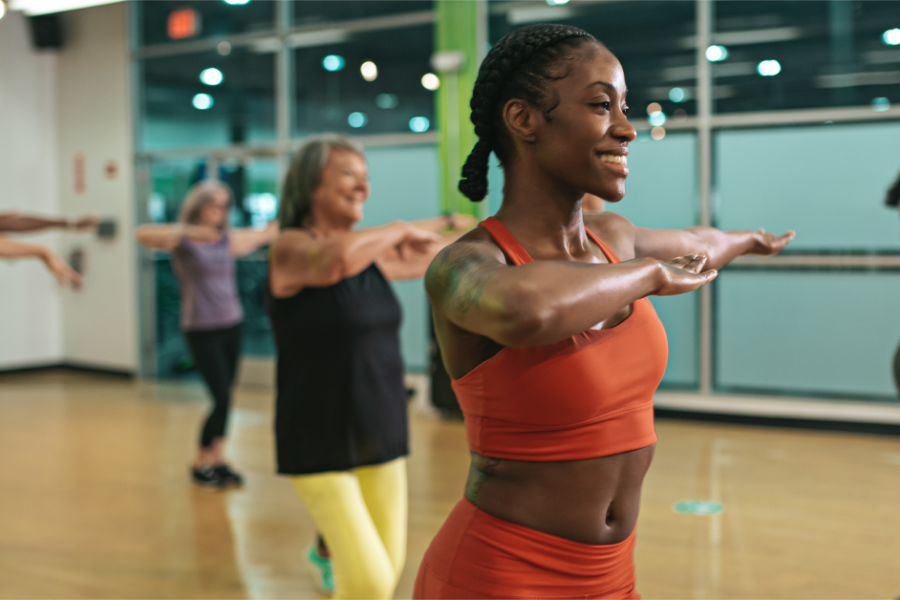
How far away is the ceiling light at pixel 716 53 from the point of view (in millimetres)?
5707

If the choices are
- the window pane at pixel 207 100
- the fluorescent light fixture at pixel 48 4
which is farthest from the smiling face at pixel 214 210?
the fluorescent light fixture at pixel 48 4

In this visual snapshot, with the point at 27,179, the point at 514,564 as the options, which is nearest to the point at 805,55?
the point at 514,564

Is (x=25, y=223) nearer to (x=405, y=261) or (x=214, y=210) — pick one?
(x=214, y=210)

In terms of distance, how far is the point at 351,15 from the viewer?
23.0ft

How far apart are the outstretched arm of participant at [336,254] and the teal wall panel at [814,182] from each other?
13.7 feet

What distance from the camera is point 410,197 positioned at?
684cm

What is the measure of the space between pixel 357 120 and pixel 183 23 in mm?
2140

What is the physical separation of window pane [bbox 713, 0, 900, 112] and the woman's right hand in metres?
5.12

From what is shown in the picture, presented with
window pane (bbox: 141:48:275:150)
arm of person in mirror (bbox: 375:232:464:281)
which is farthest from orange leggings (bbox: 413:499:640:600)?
window pane (bbox: 141:48:275:150)

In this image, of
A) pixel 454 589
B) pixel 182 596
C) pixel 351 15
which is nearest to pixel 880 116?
pixel 351 15

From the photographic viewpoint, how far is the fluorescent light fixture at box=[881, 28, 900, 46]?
5251mm

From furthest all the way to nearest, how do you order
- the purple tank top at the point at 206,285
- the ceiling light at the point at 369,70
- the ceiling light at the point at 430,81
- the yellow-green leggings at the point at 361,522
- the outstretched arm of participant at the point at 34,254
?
the ceiling light at the point at 369,70, the ceiling light at the point at 430,81, the purple tank top at the point at 206,285, the outstretched arm of participant at the point at 34,254, the yellow-green leggings at the point at 361,522

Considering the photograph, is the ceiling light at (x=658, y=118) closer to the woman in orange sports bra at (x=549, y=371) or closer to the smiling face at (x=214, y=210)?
the smiling face at (x=214, y=210)

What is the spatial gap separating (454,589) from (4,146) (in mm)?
8546
